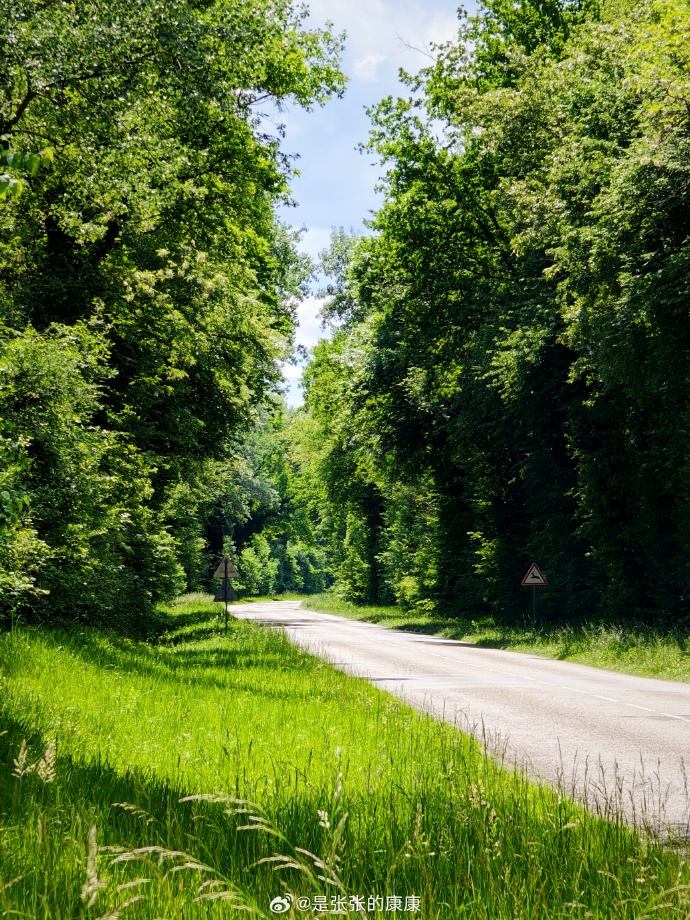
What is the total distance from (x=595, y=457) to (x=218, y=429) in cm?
1158

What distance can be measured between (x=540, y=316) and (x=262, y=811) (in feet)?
77.5

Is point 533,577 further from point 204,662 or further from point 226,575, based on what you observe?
point 204,662

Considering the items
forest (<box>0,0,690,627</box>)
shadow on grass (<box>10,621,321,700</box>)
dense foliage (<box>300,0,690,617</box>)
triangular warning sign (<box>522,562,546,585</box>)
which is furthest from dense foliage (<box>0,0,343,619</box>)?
triangular warning sign (<box>522,562,546,585</box>)

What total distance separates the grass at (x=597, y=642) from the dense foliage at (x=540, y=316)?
1.39m

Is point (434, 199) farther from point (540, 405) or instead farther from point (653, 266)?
point (653, 266)

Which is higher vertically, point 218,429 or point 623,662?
point 218,429

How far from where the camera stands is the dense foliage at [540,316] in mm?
17328

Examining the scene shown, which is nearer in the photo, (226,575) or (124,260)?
(124,260)

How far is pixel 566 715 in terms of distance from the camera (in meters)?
11.4

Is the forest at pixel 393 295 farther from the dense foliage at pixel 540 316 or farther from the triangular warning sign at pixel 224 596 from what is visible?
the triangular warning sign at pixel 224 596

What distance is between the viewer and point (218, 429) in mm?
25844

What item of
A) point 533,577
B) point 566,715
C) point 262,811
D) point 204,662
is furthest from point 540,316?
point 262,811

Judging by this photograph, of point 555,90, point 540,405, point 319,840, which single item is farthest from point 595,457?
point 319,840

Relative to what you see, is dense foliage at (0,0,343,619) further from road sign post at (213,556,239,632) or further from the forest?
road sign post at (213,556,239,632)
